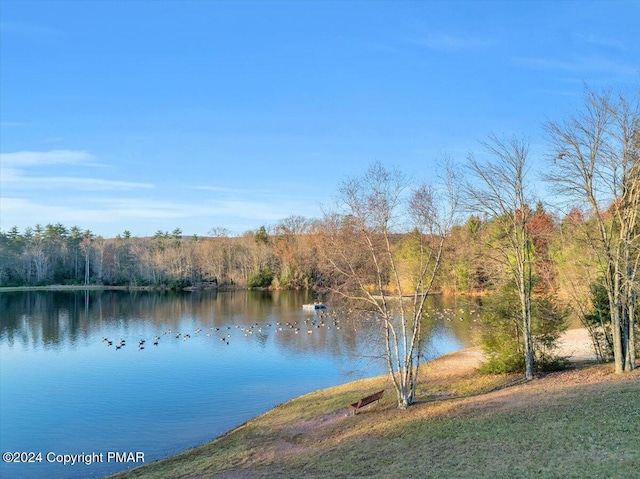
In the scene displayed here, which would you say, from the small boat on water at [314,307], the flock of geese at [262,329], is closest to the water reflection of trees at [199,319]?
the flock of geese at [262,329]

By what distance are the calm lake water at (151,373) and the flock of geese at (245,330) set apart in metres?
0.09

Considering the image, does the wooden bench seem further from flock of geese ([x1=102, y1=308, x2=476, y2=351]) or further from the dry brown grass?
flock of geese ([x1=102, y1=308, x2=476, y2=351])

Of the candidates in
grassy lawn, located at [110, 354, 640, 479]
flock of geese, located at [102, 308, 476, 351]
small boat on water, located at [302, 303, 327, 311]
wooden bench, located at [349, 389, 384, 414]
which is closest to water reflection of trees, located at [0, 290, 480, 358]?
flock of geese, located at [102, 308, 476, 351]

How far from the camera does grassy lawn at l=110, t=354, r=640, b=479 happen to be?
8570mm

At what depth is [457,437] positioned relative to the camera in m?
10.6

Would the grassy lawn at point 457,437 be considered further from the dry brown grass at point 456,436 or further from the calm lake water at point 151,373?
the calm lake water at point 151,373

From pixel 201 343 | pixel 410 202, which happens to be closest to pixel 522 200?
pixel 410 202

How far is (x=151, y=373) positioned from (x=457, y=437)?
1973 centimetres

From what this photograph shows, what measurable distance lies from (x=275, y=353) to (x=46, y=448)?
1541 centimetres

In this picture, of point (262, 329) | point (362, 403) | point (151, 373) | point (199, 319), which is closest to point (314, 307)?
point (199, 319)

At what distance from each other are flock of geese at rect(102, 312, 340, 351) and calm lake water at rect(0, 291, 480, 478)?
3.5 inches

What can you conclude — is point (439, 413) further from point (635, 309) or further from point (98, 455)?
point (98, 455)

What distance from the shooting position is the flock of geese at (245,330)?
34.8 meters

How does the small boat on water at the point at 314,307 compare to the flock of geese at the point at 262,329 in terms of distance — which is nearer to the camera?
the flock of geese at the point at 262,329
